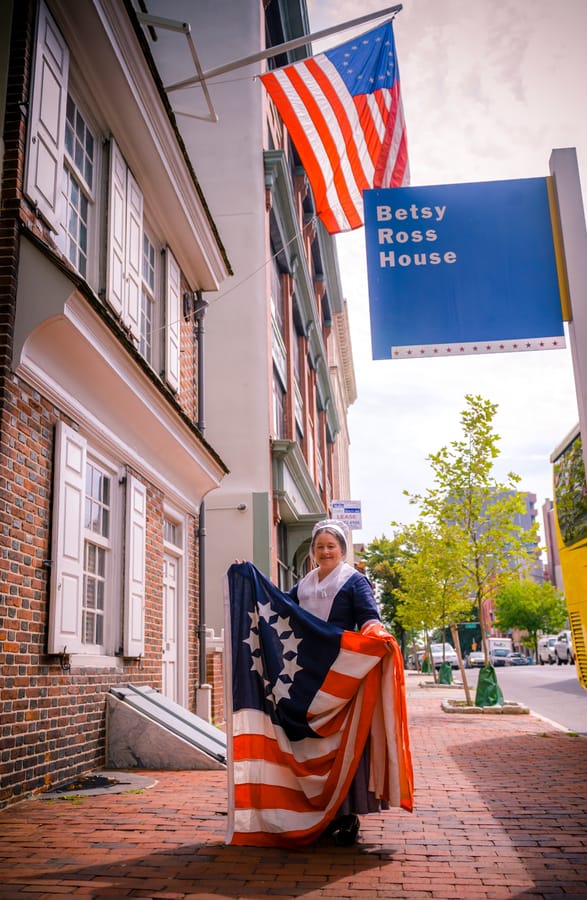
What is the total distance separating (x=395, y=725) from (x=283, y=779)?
750 millimetres

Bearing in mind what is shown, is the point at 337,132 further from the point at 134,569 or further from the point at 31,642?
the point at 31,642

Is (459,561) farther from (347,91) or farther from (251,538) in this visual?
(347,91)

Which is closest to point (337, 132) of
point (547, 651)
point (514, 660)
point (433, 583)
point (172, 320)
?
point (172, 320)

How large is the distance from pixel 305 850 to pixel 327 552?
1833 mm

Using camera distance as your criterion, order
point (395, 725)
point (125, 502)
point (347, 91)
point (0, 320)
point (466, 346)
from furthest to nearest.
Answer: point (347, 91) < point (125, 502) < point (466, 346) < point (0, 320) < point (395, 725)

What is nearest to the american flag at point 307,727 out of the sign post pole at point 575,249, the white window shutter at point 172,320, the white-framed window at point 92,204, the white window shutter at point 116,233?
the sign post pole at point 575,249

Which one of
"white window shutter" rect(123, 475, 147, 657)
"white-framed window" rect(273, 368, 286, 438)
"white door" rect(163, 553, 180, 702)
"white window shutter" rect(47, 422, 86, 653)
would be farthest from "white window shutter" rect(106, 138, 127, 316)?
"white-framed window" rect(273, 368, 286, 438)

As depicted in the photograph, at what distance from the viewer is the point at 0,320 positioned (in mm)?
6484

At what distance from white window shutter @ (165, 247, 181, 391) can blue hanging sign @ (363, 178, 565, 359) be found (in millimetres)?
4606

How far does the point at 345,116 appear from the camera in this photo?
36.2 ft

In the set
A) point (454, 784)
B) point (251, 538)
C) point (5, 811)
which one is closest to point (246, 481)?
point (251, 538)

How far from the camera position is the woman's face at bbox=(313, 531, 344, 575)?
5.84 metres

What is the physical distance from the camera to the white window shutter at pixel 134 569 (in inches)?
359

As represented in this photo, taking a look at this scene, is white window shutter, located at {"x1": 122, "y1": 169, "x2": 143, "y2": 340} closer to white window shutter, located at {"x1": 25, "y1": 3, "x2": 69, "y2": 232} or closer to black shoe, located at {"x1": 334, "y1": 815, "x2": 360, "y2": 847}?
white window shutter, located at {"x1": 25, "y1": 3, "x2": 69, "y2": 232}
